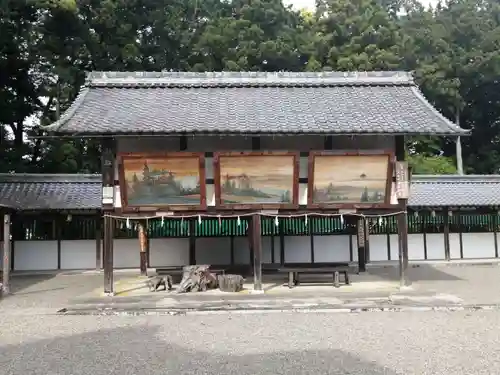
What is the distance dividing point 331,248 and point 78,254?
10.1m

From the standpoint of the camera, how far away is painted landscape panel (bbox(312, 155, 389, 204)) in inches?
509

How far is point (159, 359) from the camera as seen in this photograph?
7035 millimetres

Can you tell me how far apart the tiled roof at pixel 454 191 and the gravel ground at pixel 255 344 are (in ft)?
36.4

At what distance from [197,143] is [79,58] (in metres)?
19.2

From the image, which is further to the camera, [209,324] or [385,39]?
[385,39]

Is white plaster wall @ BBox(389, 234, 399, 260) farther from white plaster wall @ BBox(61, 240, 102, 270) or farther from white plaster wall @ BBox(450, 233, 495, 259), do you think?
white plaster wall @ BBox(61, 240, 102, 270)

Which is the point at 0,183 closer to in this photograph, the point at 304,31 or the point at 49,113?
the point at 49,113

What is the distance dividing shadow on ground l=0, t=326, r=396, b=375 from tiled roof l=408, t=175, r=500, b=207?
584 inches

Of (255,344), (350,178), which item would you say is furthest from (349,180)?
(255,344)

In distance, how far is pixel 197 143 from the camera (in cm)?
1323

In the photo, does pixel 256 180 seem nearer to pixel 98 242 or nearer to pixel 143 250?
pixel 143 250

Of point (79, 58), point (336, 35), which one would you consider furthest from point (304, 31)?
point (79, 58)

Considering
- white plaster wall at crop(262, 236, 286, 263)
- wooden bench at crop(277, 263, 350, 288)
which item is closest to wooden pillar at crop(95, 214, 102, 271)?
white plaster wall at crop(262, 236, 286, 263)

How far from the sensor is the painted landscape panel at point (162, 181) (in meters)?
12.7
